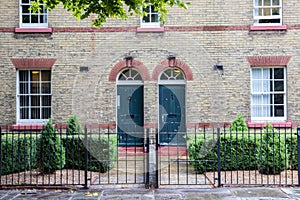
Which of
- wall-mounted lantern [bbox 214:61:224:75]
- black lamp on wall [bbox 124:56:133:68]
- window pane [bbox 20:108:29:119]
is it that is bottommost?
window pane [bbox 20:108:29:119]

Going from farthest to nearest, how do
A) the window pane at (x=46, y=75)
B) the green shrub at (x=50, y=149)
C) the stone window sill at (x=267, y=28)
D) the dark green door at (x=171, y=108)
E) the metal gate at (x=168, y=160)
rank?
1. the window pane at (x=46, y=75)
2. the dark green door at (x=171, y=108)
3. the stone window sill at (x=267, y=28)
4. the green shrub at (x=50, y=149)
5. the metal gate at (x=168, y=160)

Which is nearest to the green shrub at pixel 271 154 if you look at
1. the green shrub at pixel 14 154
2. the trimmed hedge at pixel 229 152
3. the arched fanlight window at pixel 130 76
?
the trimmed hedge at pixel 229 152

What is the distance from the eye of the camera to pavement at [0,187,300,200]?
842 cm

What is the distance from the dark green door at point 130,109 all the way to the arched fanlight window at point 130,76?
275 millimetres

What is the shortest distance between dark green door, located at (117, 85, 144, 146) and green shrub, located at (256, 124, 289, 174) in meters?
5.53

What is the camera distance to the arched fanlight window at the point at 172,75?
15.3 m

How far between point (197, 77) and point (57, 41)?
18.2 feet

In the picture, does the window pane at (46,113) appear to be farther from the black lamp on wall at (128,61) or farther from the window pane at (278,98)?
the window pane at (278,98)

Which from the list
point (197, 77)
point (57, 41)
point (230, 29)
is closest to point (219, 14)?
point (230, 29)

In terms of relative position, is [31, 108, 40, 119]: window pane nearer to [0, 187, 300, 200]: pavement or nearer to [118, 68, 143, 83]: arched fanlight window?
[118, 68, 143, 83]: arched fanlight window

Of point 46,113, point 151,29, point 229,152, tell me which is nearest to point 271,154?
point 229,152

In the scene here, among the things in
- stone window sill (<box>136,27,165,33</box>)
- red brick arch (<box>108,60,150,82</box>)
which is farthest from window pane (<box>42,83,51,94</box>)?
stone window sill (<box>136,27,165,33</box>)

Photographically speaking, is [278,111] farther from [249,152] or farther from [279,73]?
[249,152]

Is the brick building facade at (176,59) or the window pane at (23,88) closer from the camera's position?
the brick building facade at (176,59)
